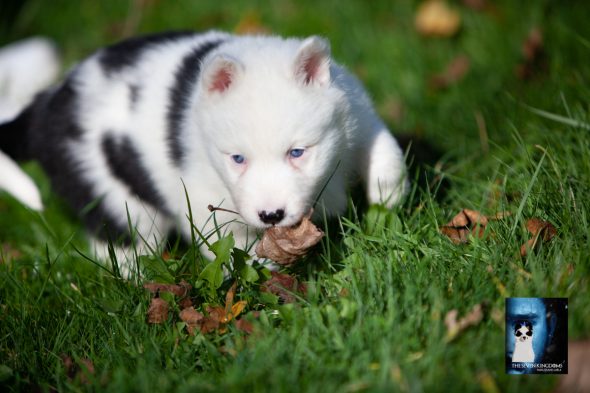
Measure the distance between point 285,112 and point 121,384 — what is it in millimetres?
1255

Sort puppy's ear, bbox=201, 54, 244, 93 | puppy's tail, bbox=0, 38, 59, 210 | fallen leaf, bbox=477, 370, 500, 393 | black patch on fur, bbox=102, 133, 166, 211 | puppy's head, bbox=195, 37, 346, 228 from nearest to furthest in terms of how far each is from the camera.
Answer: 1. fallen leaf, bbox=477, 370, 500, 393
2. puppy's head, bbox=195, 37, 346, 228
3. puppy's ear, bbox=201, 54, 244, 93
4. black patch on fur, bbox=102, 133, 166, 211
5. puppy's tail, bbox=0, 38, 59, 210

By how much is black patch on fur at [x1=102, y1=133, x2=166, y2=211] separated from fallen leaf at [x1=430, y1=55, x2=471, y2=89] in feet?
7.62

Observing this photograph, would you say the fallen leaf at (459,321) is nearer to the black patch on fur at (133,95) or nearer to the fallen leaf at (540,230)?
the fallen leaf at (540,230)

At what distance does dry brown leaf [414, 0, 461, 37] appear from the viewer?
534 cm

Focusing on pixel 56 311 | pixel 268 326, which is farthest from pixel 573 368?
pixel 56 311

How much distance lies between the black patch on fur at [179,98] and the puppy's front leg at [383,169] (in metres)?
0.94

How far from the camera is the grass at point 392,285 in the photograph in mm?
2338

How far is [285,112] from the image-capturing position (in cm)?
285

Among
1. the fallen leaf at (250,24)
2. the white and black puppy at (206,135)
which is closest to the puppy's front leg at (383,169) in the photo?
the white and black puppy at (206,135)

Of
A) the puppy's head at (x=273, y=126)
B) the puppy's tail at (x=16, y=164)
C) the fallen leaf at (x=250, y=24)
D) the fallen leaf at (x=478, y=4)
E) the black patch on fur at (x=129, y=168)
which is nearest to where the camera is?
the puppy's head at (x=273, y=126)

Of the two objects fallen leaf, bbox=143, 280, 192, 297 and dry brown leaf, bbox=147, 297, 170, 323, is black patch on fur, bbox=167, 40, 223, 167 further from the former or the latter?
dry brown leaf, bbox=147, 297, 170, 323

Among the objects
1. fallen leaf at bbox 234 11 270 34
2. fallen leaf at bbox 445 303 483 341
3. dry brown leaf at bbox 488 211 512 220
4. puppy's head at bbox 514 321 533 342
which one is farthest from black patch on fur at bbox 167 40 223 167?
fallen leaf at bbox 234 11 270 34

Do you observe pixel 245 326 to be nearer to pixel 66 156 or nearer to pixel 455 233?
pixel 455 233

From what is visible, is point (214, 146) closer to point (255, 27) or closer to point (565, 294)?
point (565, 294)
